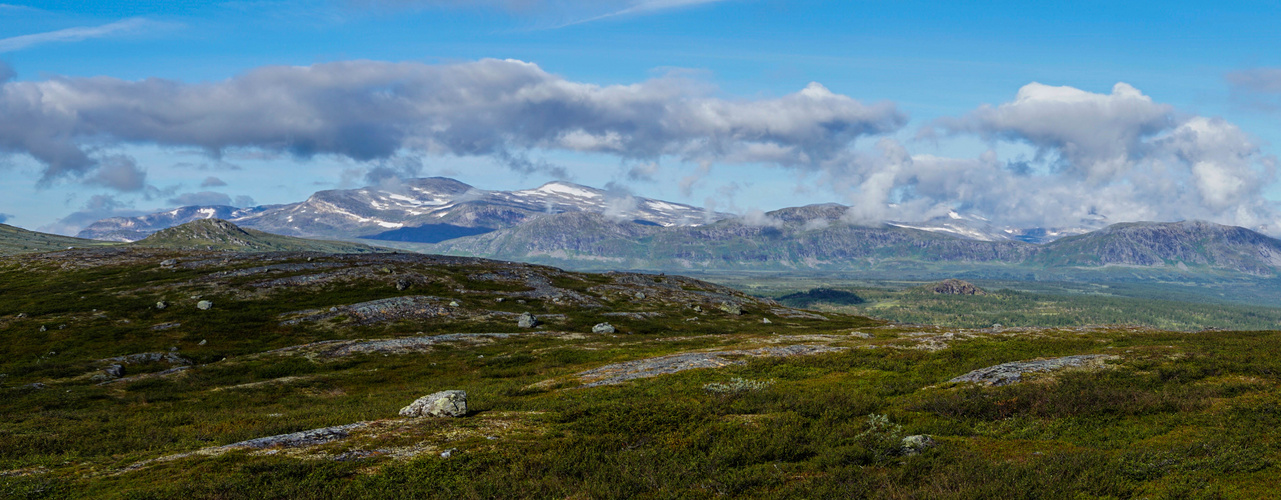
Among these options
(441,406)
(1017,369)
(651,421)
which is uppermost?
(1017,369)

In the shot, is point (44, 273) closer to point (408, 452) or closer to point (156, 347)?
point (156, 347)

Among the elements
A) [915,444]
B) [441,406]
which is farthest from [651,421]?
[441,406]

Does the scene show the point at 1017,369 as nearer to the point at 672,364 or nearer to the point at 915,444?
the point at 915,444

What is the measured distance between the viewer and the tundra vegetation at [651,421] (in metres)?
22.5

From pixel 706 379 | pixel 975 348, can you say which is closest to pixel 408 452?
pixel 706 379

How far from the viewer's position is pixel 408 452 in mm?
27438

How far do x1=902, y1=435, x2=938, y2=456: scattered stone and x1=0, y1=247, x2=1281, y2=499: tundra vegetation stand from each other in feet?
0.28

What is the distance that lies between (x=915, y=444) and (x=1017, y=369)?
20311 mm

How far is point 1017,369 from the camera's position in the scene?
41.4 metres

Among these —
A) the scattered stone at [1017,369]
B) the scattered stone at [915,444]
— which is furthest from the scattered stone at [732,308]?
the scattered stone at [915,444]

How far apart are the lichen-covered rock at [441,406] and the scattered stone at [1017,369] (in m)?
33.0

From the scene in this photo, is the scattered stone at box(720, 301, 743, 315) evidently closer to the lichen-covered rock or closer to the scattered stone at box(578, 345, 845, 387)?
the scattered stone at box(578, 345, 845, 387)

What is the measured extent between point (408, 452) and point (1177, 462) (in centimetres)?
3114

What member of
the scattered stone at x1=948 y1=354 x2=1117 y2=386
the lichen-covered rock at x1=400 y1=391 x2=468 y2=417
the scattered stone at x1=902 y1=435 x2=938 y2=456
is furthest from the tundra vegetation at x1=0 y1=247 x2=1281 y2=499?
the lichen-covered rock at x1=400 y1=391 x2=468 y2=417
